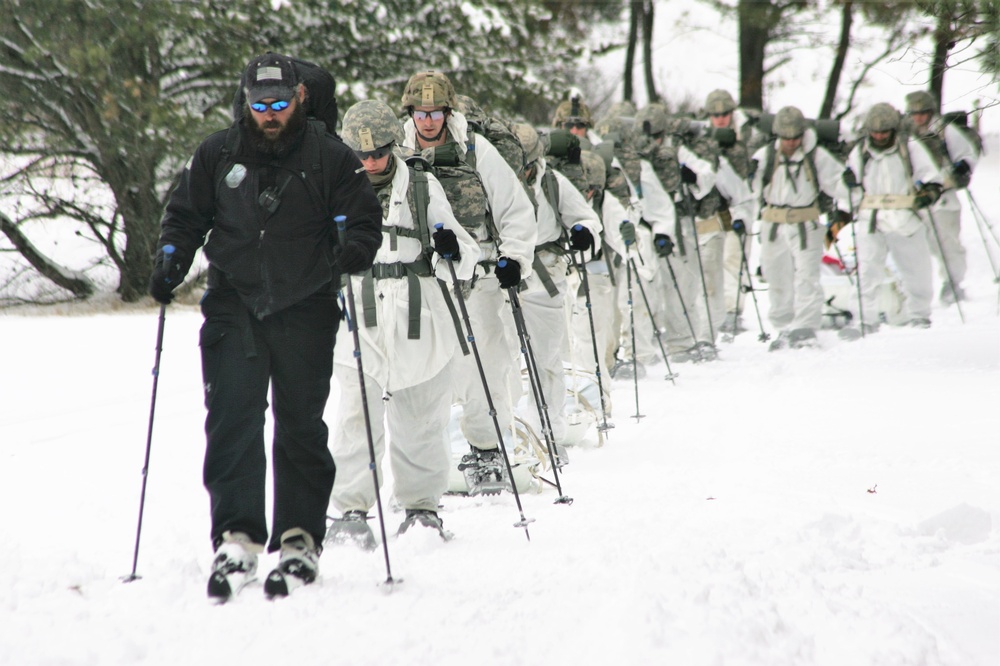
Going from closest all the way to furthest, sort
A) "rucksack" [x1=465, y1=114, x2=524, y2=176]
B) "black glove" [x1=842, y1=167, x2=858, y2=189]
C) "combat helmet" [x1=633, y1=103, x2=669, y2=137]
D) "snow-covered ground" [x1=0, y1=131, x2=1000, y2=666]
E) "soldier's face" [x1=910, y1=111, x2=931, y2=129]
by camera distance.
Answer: "snow-covered ground" [x1=0, y1=131, x2=1000, y2=666]
"rucksack" [x1=465, y1=114, x2=524, y2=176]
"combat helmet" [x1=633, y1=103, x2=669, y2=137]
"soldier's face" [x1=910, y1=111, x2=931, y2=129]
"black glove" [x1=842, y1=167, x2=858, y2=189]

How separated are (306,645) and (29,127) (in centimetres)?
1208

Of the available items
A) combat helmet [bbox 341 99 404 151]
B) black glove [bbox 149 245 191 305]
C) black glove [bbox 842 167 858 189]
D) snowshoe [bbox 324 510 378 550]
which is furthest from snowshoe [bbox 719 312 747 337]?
black glove [bbox 149 245 191 305]

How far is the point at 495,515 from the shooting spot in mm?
5867

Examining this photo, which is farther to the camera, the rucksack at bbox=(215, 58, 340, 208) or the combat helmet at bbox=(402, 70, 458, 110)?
the combat helmet at bbox=(402, 70, 458, 110)

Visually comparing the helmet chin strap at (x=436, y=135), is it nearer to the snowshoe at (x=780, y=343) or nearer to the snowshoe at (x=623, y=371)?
the snowshoe at (x=623, y=371)

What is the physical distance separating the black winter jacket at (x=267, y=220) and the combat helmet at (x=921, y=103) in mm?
9684

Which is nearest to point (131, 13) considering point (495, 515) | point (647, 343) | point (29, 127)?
point (29, 127)

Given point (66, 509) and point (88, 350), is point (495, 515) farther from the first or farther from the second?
point (88, 350)

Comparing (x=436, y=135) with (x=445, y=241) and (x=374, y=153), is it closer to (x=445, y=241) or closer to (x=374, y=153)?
(x=374, y=153)

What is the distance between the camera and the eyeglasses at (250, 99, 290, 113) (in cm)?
421

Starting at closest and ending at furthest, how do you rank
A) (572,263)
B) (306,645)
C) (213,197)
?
(306,645)
(213,197)
(572,263)

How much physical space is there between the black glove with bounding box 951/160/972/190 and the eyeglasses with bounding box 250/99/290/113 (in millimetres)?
10301

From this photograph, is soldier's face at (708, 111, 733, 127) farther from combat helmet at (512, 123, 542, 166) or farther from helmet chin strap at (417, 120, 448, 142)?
helmet chin strap at (417, 120, 448, 142)

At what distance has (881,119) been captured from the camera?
A: 1259 cm
